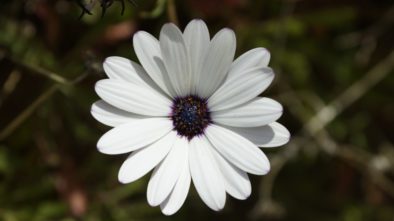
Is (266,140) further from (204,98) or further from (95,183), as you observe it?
(95,183)

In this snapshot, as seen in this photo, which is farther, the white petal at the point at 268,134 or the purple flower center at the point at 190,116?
the purple flower center at the point at 190,116

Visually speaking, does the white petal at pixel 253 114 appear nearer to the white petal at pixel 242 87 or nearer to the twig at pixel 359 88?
the white petal at pixel 242 87

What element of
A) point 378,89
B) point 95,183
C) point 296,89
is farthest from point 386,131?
point 95,183

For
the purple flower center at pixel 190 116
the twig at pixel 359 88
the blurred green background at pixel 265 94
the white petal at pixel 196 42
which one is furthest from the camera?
the twig at pixel 359 88

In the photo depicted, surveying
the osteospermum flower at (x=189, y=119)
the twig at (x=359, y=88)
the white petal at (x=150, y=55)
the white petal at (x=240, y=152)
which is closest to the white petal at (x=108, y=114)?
the osteospermum flower at (x=189, y=119)

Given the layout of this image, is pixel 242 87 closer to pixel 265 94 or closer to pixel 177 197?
pixel 177 197

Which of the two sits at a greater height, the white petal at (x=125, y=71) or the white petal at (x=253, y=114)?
the white petal at (x=125, y=71)

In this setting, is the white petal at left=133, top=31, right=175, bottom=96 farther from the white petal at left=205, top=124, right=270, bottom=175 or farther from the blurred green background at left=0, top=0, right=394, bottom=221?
Result: the blurred green background at left=0, top=0, right=394, bottom=221

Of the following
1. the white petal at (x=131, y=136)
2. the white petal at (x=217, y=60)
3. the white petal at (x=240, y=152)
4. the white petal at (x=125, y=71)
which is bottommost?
the white petal at (x=240, y=152)
